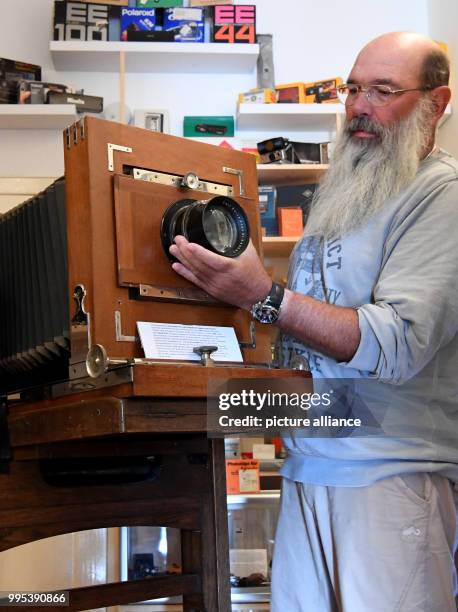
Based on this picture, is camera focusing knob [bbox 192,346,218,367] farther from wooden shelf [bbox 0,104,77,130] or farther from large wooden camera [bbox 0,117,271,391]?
wooden shelf [bbox 0,104,77,130]

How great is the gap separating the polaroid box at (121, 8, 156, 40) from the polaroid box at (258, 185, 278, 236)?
36.2 inches

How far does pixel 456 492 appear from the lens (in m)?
0.99

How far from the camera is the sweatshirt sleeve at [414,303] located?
90 cm

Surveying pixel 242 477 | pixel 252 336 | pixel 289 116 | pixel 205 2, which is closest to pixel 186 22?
pixel 205 2

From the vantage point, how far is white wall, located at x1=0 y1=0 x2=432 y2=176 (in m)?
3.14

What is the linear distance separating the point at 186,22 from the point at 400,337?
8.71 ft

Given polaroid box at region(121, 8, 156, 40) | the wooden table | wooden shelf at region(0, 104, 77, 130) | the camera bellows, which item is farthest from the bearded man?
polaroid box at region(121, 8, 156, 40)

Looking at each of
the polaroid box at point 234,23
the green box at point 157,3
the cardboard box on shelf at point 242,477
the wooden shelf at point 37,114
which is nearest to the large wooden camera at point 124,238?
the cardboard box on shelf at point 242,477

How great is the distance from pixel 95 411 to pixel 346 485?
1.10 feet

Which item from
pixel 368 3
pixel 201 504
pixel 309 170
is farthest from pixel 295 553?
pixel 368 3

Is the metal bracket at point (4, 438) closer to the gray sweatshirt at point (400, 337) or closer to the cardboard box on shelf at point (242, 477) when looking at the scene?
the gray sweatshirt at point (400, 337)

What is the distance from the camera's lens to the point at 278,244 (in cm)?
284

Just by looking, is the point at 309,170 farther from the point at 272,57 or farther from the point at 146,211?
the point at 146,211

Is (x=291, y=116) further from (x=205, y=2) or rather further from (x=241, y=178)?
(x=241, y=178)
